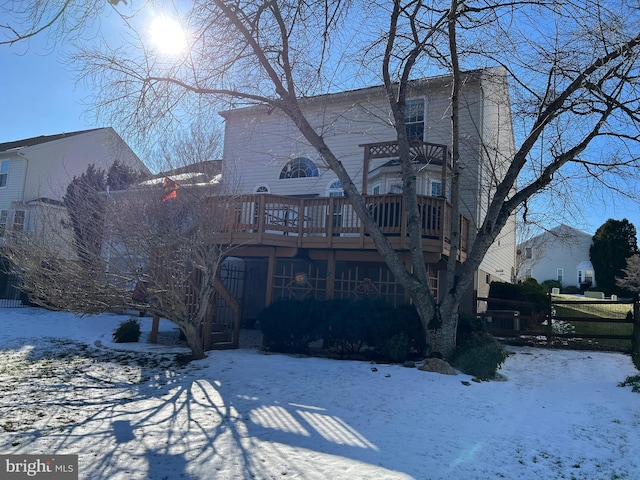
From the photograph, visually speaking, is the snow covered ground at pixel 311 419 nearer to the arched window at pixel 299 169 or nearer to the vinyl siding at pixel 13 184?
the arched window at pixel 299 169

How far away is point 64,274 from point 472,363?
789 centimetres

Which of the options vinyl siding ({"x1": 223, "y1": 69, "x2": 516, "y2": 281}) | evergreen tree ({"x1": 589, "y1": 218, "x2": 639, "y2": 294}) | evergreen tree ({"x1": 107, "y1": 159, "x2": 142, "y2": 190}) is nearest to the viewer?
vinyl siding ({"x1": 223, "y1": 69, "x2": 516, "y2": 281})

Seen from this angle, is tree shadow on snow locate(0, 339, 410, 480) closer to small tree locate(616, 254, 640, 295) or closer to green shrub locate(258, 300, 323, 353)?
green shrub locate(258, 300, 323, 353)

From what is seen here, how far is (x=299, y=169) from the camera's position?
16.5 m

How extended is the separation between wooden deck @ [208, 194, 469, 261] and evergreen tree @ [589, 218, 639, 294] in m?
25.7

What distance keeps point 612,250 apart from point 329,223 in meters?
28.3

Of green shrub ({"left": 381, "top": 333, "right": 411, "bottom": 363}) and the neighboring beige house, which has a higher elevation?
the neighboring beige house

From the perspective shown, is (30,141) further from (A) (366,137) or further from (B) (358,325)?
(B) (358,325)

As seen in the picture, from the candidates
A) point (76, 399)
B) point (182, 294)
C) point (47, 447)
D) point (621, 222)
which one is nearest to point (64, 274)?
point (182, 294)

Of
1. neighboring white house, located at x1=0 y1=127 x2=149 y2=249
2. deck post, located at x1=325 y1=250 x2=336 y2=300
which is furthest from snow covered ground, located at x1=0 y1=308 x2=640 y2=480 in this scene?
neighboring white house, located at x1=0 y1=127 x2=149 y2=249

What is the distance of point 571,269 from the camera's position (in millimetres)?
43375

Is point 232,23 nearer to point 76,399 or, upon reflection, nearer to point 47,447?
point 76,399

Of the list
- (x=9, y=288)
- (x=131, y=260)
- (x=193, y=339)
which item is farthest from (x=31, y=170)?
(x=193, y=339)

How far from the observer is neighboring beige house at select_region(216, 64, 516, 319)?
444 inches
